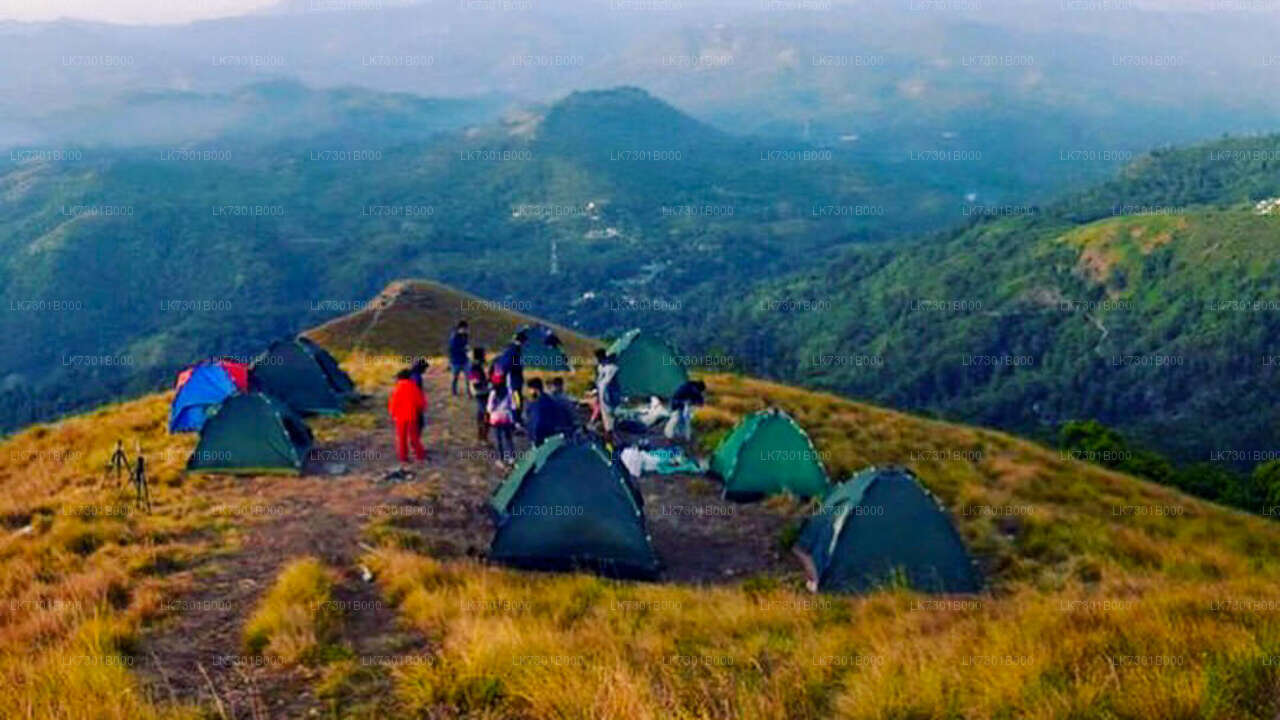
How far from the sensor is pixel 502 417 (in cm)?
1902

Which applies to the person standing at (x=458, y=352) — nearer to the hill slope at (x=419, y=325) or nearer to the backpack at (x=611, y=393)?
the backpack at (x=611, y=393)

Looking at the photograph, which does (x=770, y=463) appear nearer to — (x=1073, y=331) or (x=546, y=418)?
→ (x=546, y=418)

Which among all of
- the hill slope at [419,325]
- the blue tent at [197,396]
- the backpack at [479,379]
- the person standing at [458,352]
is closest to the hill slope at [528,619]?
the blue tent at [197,396]

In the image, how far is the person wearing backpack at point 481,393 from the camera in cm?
2080

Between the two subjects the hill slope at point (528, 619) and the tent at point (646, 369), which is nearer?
the hill slope at point (528, 619)

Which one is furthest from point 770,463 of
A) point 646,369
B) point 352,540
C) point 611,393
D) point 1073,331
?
point 1073,331

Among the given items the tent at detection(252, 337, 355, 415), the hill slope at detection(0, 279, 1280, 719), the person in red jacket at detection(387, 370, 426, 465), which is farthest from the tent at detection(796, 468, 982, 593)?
the tent at detection(252, 337, 355, 415)

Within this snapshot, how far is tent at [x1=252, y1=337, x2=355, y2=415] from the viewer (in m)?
24.1

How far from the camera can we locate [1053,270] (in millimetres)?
162375

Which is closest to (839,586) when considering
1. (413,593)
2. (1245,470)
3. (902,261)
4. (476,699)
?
(413,593)

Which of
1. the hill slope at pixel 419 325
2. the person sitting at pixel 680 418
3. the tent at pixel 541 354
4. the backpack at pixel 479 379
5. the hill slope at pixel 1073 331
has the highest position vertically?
the backpack at pixel 479 379

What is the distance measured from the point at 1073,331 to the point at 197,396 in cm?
14338

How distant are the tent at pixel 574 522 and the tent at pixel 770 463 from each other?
4338 millimetres

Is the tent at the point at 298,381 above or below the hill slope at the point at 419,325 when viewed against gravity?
above
